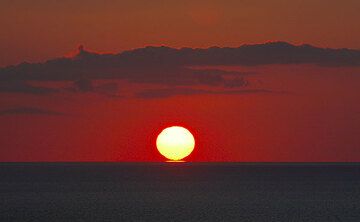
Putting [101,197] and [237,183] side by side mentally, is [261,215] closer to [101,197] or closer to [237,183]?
[101,197]

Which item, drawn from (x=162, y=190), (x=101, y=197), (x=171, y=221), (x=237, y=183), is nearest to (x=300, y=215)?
(x=171, y=221)

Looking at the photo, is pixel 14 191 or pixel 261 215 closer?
pixel 261 215

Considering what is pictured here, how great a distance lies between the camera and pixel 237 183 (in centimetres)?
17150

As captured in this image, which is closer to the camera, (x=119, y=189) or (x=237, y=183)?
(x=119, y=189)

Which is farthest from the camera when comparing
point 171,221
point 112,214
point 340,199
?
point 340,199

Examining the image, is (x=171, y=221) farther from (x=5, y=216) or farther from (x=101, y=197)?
(x=101, y=197)

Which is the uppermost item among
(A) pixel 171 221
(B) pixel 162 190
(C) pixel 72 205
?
(B) pixel 162 190

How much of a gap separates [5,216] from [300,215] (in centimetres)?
2495

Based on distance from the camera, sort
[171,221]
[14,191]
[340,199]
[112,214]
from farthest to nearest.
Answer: [14,191] < [340,199] < [112,214] < [171,221]

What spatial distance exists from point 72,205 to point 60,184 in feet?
204

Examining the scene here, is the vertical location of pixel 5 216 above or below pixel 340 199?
below

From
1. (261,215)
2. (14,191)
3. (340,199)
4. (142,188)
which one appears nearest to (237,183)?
(142,188)

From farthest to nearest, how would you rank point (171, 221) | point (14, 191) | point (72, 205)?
point (14, 191)
point (72, 205)
point (171, 221)

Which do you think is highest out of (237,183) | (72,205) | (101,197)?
(237,183)
